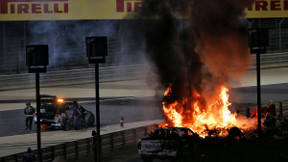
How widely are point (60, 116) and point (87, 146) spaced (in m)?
5.56

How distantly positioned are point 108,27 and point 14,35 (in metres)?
6.03

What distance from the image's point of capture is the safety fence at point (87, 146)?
1989 centimetres

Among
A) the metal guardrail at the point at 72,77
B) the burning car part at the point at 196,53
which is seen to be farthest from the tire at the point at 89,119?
the metal guardrail at the point at 72,77

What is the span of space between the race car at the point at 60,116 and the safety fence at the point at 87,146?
3716 mm

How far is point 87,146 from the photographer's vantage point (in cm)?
2155

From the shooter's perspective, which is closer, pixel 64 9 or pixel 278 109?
pixel 278 109

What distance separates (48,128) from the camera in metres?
27.3

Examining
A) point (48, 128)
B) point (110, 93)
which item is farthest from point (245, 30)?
point (110, 93)

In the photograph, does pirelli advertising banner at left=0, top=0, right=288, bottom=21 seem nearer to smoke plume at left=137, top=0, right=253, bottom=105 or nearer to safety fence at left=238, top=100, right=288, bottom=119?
safety fence at left=238, top=100, right=288, bottom=119

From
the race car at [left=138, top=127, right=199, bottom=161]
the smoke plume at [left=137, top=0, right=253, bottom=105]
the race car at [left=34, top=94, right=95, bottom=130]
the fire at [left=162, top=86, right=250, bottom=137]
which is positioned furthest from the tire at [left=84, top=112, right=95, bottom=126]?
the race car at [left=138, top=127, right=199, bottom=161]

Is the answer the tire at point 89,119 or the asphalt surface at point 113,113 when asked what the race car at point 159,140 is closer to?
the tire at point 89,119

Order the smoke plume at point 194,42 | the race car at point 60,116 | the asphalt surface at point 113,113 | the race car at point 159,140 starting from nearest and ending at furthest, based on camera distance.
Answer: the race car at point 159,140 → the smoke plume at point 194,42 → the race car at point 60,116 → the asphalt surface at point 113,113

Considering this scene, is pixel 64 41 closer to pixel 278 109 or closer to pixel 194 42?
pixel 278 109

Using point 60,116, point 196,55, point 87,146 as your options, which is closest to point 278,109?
point 196,55
